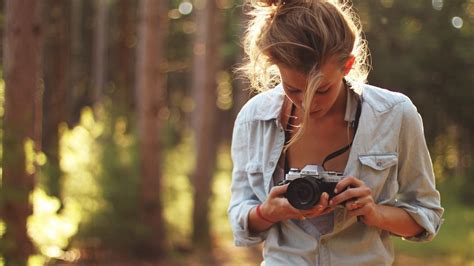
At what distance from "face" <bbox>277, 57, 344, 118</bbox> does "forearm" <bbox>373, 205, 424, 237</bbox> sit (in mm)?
423

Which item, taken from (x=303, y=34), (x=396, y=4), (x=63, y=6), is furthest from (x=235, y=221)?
(x=63, y=6)

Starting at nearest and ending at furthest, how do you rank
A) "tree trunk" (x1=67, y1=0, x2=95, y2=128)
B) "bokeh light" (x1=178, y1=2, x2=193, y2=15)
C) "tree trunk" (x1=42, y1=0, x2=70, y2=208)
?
"tree trunk" (x1=42, y1=0, x2=70, y2=208) < "bokeh light" (x1=178, y1=2, x2=193, y2=15) < "tree trunk" (x1=67, y1=0, x2=95, y2=128)

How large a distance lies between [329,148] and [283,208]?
32 cm

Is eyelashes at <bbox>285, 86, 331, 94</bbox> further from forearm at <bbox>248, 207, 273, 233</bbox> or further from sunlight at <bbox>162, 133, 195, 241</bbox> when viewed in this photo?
sunlight at <bbox>162, 133, 195, 241</bbox>

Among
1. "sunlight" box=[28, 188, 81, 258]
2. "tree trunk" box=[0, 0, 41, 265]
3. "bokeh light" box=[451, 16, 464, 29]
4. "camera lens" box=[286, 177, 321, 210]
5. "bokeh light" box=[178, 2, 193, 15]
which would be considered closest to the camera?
"camera lens" box=[286, 177, 321, 210]

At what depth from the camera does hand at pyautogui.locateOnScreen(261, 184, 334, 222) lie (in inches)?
109

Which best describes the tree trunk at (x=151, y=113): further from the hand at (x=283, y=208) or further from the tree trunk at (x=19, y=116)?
the hand at (x=283, y=208)

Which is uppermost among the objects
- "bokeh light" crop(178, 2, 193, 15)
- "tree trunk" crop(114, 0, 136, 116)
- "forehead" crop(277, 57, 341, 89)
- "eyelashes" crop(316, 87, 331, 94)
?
"bokeh light" crop(178, 2, 193, 15)

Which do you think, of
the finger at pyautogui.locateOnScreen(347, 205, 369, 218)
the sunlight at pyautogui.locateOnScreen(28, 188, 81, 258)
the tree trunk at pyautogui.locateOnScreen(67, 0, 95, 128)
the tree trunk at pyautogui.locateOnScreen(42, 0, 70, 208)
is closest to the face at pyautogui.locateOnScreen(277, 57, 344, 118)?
the finger at pyautogui.locateOnScreen(347, 205, 369, 218)

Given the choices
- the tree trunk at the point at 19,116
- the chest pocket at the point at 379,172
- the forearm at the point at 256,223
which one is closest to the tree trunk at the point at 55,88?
the tree trunk at the point at 19,116

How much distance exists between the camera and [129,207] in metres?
14.2

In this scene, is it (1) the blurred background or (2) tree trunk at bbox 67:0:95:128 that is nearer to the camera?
(1) the blurred background

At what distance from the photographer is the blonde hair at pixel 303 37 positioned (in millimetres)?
2723

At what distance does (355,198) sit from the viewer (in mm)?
2768
